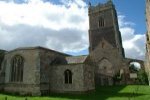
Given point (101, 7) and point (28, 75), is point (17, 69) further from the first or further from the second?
point (101, 7)

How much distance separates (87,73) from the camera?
27.2 meters

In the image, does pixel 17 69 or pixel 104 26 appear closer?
pixel 17 69

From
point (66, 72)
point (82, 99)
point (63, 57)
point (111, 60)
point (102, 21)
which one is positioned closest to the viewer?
point (82, 99)

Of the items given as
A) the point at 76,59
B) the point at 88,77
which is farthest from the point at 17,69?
the point at 88,77

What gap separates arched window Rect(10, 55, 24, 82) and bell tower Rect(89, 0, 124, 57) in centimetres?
2561

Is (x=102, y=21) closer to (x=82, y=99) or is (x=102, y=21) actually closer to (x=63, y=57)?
(x=63, y=57)

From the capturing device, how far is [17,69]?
92.5ft

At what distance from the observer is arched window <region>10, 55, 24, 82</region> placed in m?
27.8

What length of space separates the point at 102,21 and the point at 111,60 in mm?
11998

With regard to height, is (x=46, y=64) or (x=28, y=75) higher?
(x=46, y=64)

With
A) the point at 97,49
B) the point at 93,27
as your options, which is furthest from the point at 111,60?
the point at 93,27

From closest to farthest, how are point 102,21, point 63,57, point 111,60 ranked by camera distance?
point 63,57 < point 111,60 < point 102,21

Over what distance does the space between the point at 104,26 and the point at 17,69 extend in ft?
98.0

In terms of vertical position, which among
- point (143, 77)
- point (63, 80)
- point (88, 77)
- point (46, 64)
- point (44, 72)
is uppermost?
point (46, 64)
